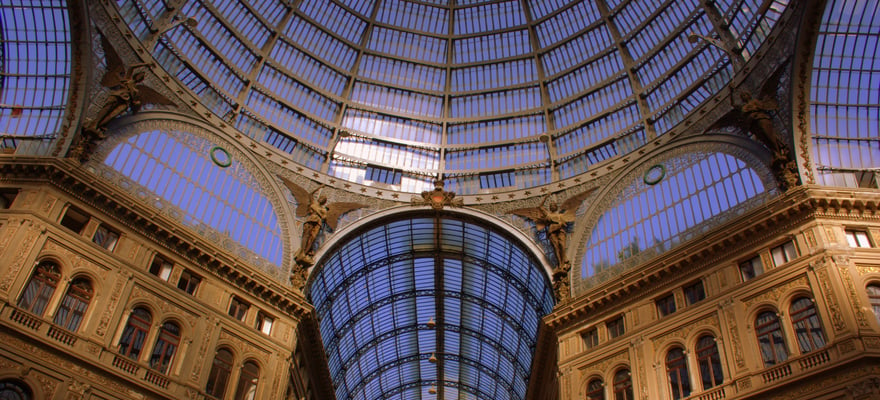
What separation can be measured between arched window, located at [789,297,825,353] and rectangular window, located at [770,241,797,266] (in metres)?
2.24

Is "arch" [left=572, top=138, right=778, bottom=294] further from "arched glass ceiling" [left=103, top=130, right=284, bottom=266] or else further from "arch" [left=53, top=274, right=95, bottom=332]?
"arch" [left=53, top=274, right=95, bottom=332]

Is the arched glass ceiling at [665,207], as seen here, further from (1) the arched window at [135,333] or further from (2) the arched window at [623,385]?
(1) the arched window at [135,333]

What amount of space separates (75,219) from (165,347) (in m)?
7.53

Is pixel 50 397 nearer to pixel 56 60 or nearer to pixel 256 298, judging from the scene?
pixel 256 298

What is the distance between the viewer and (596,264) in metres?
42.5

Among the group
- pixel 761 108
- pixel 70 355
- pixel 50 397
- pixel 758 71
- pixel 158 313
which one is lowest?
pixel 50 397

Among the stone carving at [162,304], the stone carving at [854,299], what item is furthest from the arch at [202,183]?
the stone carving at [854,299]

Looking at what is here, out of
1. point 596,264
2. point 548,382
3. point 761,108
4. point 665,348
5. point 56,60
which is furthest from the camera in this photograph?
point 548,382

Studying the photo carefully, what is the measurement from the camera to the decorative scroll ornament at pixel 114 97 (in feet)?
117

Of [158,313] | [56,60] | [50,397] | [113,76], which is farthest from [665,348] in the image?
[56,60]

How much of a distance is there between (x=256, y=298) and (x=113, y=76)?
14.8m

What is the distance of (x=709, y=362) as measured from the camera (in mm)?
30719

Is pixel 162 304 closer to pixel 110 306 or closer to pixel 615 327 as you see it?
pixel 110 306

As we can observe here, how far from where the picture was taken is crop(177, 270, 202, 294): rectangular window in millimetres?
36031
